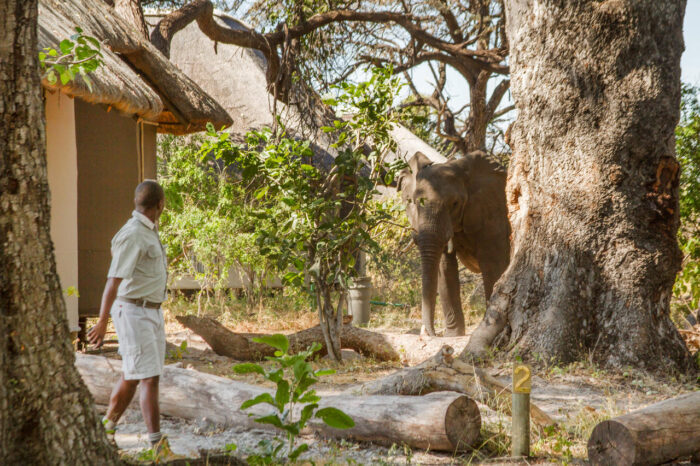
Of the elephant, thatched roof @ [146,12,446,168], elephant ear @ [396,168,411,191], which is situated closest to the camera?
the elephant

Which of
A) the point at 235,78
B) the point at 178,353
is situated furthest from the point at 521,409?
the point at 235,78

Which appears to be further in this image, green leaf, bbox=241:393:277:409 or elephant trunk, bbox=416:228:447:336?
elephant trunk, bbox=416:228:447:336

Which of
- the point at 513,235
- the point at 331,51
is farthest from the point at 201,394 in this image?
the point at 331,51

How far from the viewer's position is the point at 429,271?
947 centimetres

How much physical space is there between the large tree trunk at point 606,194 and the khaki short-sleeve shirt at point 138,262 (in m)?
3.56

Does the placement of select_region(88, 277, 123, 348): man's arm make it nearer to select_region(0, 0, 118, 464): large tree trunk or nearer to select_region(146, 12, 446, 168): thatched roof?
select_region(0, 0, 118, 464): large tree trunk

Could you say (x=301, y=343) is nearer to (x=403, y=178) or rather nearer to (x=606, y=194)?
(x=403, y=178)

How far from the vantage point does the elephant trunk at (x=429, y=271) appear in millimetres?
9359

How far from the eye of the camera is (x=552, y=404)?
5.20 meters

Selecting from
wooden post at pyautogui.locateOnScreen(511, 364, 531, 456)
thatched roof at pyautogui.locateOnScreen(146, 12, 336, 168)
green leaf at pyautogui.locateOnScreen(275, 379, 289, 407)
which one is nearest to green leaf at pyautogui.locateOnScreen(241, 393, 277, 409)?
green leaf at pyautogui.locateOnScreen(275, 379, 289, 407)

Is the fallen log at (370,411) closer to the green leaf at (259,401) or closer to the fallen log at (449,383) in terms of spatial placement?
the fallen log at (449,383)

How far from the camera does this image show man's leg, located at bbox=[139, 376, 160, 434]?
155 inches

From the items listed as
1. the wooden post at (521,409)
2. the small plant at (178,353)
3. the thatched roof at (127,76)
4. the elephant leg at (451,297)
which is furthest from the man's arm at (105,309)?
the elephant leg at (451,297)

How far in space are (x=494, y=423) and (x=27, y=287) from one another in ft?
9.23
